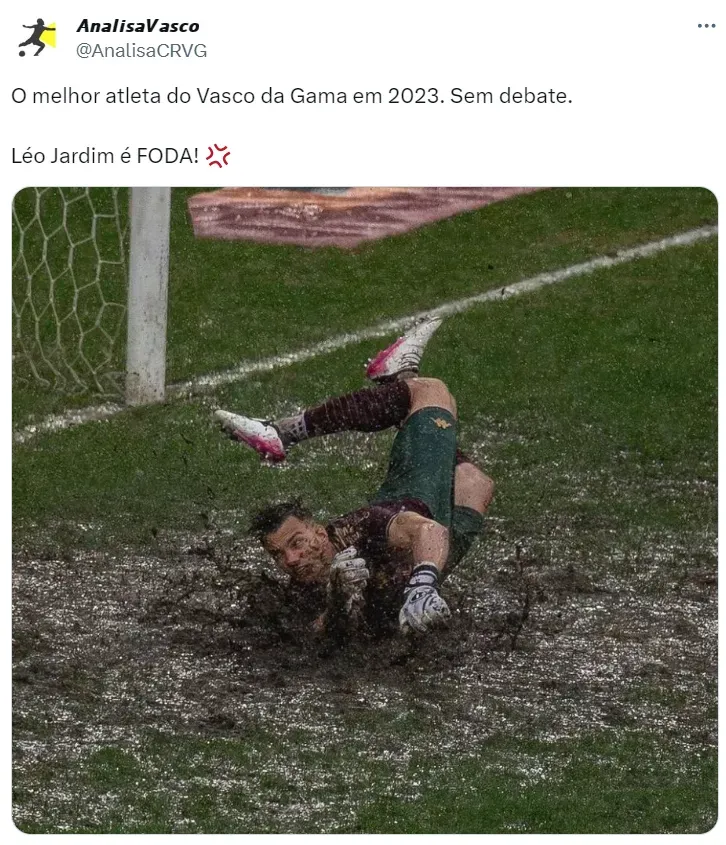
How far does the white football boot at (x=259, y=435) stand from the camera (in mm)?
10500

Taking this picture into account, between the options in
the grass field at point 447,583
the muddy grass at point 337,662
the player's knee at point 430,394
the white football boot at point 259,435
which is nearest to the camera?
the grass field at point 447,583

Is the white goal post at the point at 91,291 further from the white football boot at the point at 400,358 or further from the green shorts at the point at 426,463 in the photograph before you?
the green shorts at the point at 426,463

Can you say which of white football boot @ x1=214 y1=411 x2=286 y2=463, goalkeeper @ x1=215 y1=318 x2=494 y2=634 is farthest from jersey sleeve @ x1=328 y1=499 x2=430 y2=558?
white football boot @ x1=214 y1=411 x2=286 y2=463

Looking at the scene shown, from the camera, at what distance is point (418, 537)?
1021cm

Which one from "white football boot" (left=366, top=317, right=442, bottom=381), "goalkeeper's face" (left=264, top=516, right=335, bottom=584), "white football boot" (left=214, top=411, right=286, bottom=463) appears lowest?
"goalkeeper's face" (left=264, top=516, right=335, bottom=584)

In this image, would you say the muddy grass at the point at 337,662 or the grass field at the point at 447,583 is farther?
the muddy grass at the point at 337,662

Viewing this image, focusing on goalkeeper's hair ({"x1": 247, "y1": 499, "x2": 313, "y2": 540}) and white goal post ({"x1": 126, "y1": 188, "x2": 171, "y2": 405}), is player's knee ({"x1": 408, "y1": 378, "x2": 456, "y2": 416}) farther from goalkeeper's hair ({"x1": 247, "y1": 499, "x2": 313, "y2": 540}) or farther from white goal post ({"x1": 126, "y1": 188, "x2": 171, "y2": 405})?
white goal post ({"x1": 126, "y1": 188, "x2": 171, "y2": 405})

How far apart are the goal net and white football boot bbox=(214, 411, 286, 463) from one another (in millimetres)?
832

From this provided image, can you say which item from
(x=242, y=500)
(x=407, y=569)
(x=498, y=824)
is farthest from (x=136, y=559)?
(x=498, y=824)

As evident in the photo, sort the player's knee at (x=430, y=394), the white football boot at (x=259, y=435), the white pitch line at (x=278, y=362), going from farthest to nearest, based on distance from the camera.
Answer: the white pitch line at (x=278, y=362), the white football boot at (x=259, y=435), the player's knee at (x=430, y=394)

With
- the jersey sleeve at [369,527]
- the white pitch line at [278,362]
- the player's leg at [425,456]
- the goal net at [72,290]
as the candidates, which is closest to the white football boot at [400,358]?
the player's leg at [425,456]

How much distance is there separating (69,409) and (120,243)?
97cm

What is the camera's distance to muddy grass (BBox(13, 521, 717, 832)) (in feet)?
33.7

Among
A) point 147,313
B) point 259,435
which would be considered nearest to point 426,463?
point 259,435
